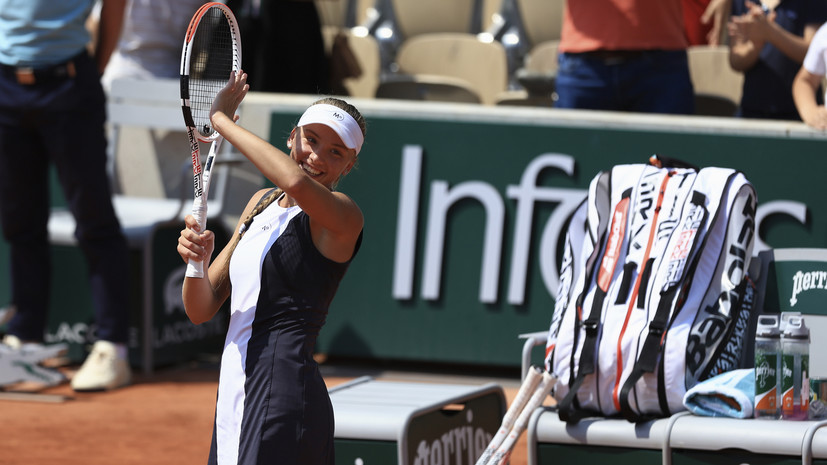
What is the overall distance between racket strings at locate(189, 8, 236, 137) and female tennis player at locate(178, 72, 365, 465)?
0.25 metres

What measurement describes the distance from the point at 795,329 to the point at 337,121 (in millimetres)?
1679

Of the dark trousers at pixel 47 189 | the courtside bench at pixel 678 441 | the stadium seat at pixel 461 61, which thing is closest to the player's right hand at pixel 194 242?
the courtside bench at pixel 678 441

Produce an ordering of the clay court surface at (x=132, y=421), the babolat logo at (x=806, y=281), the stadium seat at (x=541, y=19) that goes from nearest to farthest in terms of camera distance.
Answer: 1. the babolat logo at (x=806, y=281)
2. the clay court surface at (x=132, y=421)
3. the stadium seat at (x=541, y=19)

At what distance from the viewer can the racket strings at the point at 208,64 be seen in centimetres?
329

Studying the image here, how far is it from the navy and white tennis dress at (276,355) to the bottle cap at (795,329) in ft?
5.06

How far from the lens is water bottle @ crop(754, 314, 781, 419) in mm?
3842

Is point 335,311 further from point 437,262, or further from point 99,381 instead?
point 99,381

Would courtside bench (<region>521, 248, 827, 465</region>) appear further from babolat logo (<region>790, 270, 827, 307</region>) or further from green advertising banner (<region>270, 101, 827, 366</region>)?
green advertising banner (<region>270, 101, 827, 366</region>)

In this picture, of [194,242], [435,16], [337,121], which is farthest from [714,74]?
[194,242]

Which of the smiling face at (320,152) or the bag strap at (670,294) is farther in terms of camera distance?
the bag strap at (670,294)

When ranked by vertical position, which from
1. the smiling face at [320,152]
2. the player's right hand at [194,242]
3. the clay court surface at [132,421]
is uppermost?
the smiling face at [320,152]

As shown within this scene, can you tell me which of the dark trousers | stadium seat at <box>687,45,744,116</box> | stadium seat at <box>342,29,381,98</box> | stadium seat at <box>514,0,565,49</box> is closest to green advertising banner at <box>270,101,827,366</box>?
the dark trousers

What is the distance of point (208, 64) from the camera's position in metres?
4.45

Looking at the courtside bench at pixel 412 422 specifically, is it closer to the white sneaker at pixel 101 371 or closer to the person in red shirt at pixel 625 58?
the white sneaker at pixel 101 371
